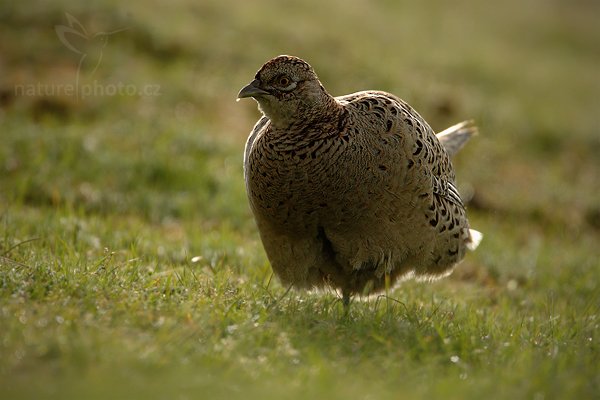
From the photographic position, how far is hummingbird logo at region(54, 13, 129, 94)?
11.2 meters

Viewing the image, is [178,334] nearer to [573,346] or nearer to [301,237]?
[301,237]

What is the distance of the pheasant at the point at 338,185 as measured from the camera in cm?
483

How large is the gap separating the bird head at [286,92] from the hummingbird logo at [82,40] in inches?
268

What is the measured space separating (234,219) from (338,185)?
10.6 ft

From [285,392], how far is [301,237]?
5.62 ft

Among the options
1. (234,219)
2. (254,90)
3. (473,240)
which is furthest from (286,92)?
(234,219)

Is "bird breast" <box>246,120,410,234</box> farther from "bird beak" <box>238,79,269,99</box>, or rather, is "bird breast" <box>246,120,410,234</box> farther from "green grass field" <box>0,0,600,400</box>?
"green grass field" <box>0,0,600,400</box>

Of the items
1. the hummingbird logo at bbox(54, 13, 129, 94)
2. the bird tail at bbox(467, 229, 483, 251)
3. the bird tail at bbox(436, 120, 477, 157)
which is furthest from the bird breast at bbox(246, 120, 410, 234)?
the hummingbird logo at bbox(54, 13, 129, 94)

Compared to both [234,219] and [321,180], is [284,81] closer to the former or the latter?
[321,180]

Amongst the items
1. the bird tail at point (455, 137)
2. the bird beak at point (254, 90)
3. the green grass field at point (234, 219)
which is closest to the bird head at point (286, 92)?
the bird beak at point (254, 90)

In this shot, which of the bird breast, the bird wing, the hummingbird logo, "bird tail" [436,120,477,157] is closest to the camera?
the bird breast

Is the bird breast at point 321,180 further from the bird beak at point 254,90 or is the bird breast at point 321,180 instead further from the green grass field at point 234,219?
the green grass field at point 234,219

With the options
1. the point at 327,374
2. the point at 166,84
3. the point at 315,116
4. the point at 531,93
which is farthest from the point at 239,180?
the point at 531,93

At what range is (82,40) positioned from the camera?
11594 millimetres
